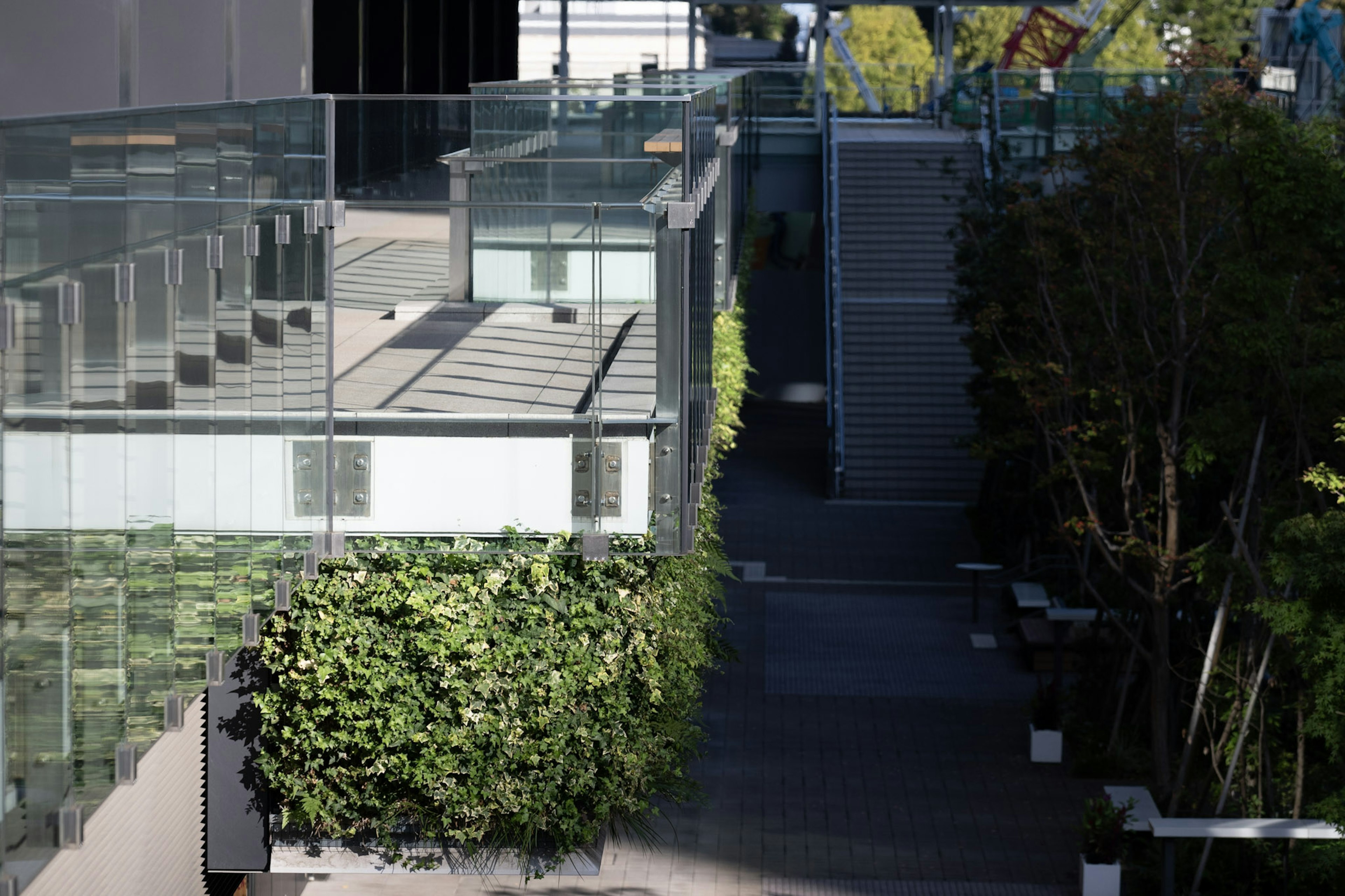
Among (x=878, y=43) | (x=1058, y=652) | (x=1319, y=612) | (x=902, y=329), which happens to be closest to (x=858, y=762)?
(x=1058, y=652)

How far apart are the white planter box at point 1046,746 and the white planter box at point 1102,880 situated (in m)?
3.23

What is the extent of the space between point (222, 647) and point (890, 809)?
9.79 m

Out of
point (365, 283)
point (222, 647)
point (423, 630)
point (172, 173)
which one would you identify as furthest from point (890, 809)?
point (172, 173)

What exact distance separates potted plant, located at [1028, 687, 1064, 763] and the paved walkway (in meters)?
0.13

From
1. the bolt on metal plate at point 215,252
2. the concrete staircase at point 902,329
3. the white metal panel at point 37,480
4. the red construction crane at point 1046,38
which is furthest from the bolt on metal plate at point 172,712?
the red construction crane at point 1046,38

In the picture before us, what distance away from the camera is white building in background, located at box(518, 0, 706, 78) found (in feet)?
153

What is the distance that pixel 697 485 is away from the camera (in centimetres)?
960

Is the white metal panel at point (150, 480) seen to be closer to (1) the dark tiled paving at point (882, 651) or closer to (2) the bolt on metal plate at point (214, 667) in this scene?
(2) the bolt on metal plate at point (214, 667)

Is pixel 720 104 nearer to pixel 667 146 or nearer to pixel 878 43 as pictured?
pixel 667 146

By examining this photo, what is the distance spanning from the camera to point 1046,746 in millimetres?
16141

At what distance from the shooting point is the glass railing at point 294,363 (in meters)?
4.57

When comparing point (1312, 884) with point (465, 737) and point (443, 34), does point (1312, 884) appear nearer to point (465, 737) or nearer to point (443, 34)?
point (465, 737)

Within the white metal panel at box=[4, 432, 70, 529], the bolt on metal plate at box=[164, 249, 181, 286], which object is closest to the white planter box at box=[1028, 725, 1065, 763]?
the bolt on metal plate at box=[164, 249, 181, 286]

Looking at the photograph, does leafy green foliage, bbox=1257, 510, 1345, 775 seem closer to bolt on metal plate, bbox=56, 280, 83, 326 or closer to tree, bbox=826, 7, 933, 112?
bolt on metal plate, bbox=56, 280, 83, 326
